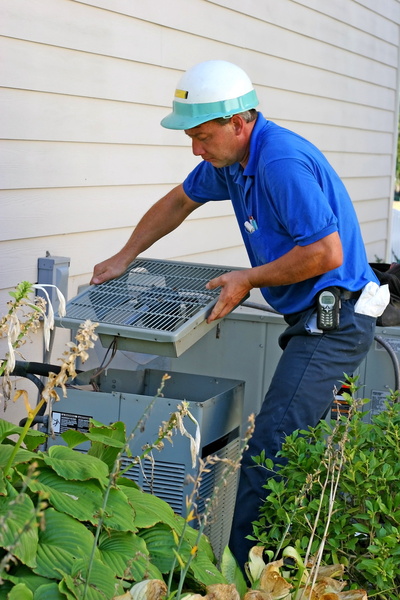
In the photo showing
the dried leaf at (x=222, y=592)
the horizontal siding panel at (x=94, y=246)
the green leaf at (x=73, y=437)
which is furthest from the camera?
the horizontal siding panel at (x=94, y=246)

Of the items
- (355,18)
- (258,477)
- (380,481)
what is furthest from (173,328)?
(355,18)

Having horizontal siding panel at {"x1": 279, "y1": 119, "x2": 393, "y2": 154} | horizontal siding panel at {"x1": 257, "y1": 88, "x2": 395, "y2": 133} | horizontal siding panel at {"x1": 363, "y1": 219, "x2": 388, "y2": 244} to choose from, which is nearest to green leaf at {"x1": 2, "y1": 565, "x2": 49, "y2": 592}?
horizontal siding panel at {"x1": 257, "y1": 88, "x2": 395, "y2": 133}

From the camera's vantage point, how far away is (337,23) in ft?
24.8

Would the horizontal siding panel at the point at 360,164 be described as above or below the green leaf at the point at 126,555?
above

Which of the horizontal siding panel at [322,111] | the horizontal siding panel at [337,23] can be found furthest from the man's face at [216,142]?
the horizontal siding panel at [322,111]

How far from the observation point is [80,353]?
2.01m

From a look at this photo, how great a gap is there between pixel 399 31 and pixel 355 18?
1622 mm

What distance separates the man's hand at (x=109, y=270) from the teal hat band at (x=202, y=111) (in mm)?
693

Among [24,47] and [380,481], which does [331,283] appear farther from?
[24,47]

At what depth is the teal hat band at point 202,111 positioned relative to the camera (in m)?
3.13

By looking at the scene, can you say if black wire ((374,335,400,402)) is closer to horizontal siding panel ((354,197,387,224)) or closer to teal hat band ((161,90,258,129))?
teal hat band ((161,90,258,129))

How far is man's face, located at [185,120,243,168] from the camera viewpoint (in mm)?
3238

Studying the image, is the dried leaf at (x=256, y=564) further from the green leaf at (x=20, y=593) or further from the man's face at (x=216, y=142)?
the man's face at (x=216, y=142)

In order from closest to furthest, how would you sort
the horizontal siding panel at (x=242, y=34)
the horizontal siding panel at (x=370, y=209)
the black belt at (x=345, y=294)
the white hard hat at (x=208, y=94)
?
the white hard hat at (x=208, y=94)
the black belt at (x=345, y=294)
the horizontal siding panel at (x=242, y=34)
the horizontal siding panel at (x=370, y=209)
